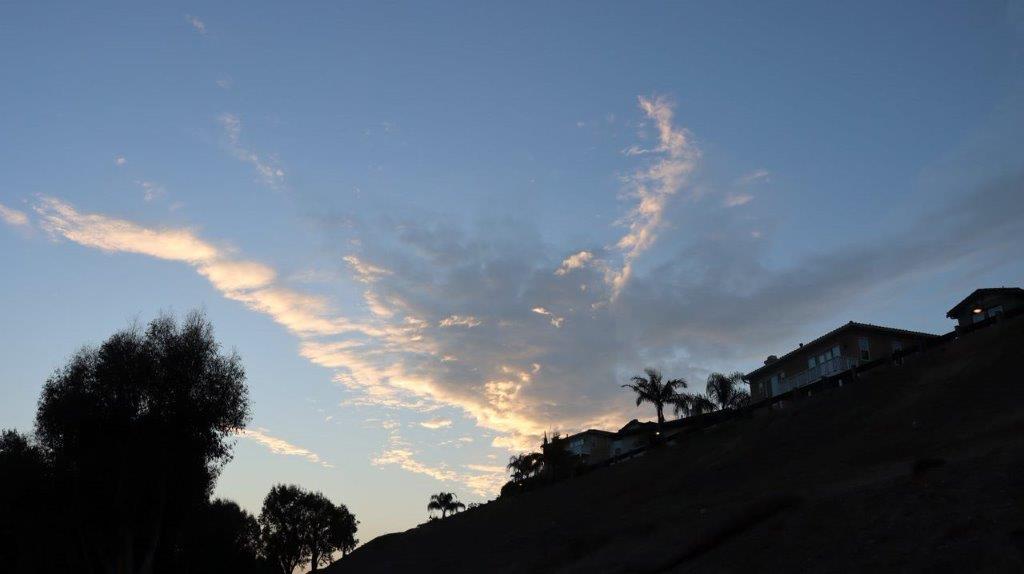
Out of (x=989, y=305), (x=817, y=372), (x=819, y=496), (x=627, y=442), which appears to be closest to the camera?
(x=819, y=496)

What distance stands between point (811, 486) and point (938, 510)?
28.5 feet

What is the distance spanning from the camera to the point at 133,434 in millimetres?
43312

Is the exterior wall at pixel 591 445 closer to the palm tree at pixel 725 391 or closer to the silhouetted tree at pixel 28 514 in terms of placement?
the palm tree at pixel 725 391

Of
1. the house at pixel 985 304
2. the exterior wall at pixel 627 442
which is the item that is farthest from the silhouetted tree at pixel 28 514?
the exterior wall at pixel 627 442

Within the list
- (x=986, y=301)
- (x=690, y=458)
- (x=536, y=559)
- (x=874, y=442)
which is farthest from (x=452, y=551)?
(x=986, y=301)

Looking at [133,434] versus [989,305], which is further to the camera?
[989,305]

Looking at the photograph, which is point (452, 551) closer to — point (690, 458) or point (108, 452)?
point (690, 458)

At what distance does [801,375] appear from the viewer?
223 feet

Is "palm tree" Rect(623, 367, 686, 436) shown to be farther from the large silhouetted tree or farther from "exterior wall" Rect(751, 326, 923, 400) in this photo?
the large silhouetted tree

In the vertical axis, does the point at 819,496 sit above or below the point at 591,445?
below

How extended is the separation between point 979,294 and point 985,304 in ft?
2.97

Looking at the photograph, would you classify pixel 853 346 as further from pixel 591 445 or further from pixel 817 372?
pixel 591 445

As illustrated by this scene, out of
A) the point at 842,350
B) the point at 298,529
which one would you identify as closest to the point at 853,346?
the point at 842,350

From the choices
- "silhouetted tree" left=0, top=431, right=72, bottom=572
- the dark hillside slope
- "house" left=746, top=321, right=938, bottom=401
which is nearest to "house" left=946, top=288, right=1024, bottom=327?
"house" left=746, top=321, right=938, bottom=401
